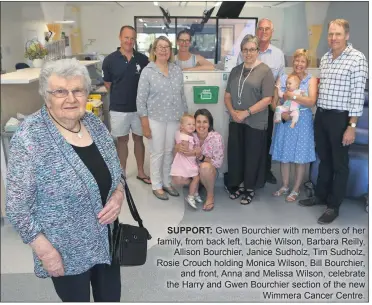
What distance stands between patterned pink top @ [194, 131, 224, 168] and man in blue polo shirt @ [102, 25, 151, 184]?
1.93 ft

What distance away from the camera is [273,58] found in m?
2.46

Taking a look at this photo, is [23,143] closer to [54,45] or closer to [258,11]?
[54,45]

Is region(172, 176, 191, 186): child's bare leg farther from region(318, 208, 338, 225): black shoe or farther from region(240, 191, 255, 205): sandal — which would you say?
region(318, 208, 338, 225): black shoe

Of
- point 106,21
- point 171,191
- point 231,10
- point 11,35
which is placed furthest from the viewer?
point 231,10

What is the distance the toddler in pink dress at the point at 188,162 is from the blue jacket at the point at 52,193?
133 centimetres

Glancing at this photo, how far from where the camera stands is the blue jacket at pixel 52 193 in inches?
36.0

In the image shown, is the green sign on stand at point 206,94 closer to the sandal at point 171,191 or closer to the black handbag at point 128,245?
the sandal at point 171,191

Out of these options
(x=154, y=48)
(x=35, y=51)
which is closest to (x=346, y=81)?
(x=154, y=48)

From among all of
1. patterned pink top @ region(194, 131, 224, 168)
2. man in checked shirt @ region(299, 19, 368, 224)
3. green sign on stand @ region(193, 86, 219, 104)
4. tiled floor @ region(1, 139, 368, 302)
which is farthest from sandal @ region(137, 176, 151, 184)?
man in checked shirt @ region(299, 19, 368, 224)

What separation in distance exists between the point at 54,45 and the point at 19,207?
180 centimetres

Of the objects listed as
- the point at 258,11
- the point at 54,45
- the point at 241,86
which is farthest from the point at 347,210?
the point at 54,45

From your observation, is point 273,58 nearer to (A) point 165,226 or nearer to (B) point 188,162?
(B) point 188,162

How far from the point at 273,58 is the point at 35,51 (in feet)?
5.38

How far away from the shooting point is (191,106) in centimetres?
262
